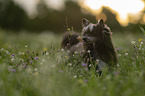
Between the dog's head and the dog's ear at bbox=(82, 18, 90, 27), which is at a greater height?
the dog's ear at bbox=(82, 18, 90, 27)

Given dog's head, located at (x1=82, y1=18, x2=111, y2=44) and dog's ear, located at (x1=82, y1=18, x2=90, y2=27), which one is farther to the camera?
dog's ear, located at (x1=82, y1=18, x2=90, y2=27)

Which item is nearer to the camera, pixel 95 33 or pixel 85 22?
pixel 95 33

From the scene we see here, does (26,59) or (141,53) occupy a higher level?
(26,59)

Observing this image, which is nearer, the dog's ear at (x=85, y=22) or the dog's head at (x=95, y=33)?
the dog's head at (x=95, y=33)

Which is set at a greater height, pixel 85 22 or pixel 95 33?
pixel 85 22

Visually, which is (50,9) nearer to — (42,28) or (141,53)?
(42,28)

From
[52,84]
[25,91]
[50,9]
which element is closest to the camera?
[52,84]

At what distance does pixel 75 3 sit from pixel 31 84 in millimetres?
31127

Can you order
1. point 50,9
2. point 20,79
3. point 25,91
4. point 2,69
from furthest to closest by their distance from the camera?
point 50,9 → point 2,69 → point 20,79 → point 25,91

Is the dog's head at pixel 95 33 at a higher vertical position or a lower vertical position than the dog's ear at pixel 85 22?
lower

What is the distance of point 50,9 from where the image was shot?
3083 cm

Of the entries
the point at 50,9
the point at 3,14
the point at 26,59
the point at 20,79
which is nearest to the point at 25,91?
the point at 20,79

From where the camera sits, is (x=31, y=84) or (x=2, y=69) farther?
(x=2, y=69)

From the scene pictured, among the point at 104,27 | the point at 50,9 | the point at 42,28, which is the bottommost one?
the point at 104,27
